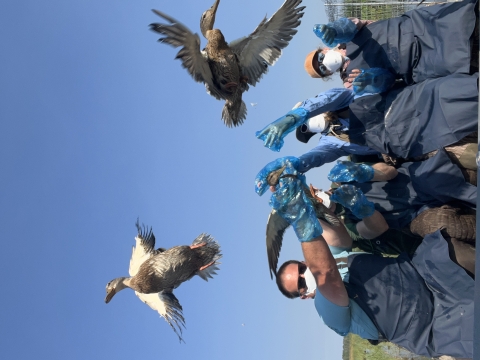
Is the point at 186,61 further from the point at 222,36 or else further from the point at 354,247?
the point at 354,247

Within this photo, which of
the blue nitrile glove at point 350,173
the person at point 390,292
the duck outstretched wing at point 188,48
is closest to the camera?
the person at point 390,292

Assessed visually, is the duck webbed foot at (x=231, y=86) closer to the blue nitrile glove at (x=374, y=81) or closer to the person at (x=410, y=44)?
the person at (x=410, y=44)

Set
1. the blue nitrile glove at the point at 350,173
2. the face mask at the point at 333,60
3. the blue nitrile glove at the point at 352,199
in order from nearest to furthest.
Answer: the blue nitrile glove at the point at 352,199
the blue nitrile glove at the point at 350,173
the face mask at the point at 333,60

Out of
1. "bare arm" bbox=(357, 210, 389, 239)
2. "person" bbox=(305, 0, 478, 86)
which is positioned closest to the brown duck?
"person" bbox=(305, 0, 478, 86)

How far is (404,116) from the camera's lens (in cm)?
364

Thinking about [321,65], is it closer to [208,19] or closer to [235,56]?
[235,56]

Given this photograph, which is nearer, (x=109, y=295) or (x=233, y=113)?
(x=109, y=295)

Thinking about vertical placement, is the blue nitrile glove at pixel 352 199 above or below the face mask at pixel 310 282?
above

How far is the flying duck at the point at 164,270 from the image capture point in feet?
13.2

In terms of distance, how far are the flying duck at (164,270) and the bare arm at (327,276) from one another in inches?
63.8

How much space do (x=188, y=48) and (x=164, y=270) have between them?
2274 millimetres

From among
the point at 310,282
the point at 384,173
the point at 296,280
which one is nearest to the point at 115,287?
the point at 296,280

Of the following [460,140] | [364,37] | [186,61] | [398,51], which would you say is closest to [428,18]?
[398,51]

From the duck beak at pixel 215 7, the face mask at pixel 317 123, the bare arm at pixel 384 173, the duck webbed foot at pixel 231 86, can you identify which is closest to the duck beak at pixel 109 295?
the duck webbed foot at pixel 231 86
